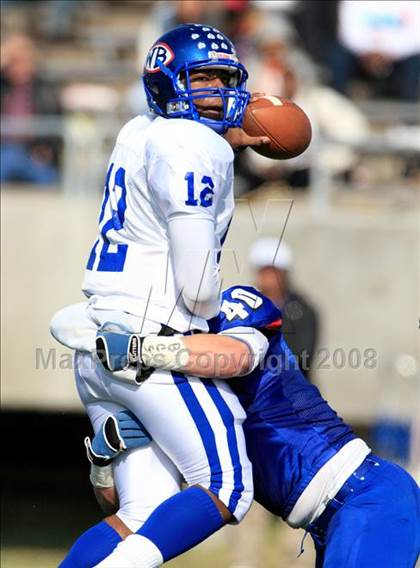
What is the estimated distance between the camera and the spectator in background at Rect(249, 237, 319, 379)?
5.85 m

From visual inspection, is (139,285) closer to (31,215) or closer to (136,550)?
(136,550)

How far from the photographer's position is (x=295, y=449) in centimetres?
342

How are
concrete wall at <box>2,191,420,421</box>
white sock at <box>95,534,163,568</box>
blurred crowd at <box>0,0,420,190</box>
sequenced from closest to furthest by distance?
white sock at <box>95,534,163,568</box> < concrete wall at <box>2,191,420,421</box> < blurred crowd at <box>0,0,420,190</box>

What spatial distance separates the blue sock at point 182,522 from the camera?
10.3 feet

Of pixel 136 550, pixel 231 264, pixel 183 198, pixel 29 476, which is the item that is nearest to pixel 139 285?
pixel 183 198

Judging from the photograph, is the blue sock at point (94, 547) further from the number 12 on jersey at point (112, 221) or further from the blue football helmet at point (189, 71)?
→ the blue football helmet at point (189, 71)

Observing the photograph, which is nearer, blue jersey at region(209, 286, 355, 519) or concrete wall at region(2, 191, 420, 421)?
blue jersey at region(209, 286, 355, 519)

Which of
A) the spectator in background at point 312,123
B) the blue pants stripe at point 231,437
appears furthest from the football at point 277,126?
the spectator in background at point 312,123

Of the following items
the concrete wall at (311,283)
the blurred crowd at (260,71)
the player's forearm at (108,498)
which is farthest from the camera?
the blurred crowd at (260,71)

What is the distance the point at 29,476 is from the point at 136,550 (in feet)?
15.4

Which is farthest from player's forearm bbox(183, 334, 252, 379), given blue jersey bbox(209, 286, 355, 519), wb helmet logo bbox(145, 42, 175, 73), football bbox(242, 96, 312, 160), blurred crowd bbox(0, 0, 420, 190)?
blurred crowd bbox(0, 0, 420, 190)

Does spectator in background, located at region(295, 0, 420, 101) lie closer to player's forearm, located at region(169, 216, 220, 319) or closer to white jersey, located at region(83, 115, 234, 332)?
white jersey, located at region(83, 115, 234, 332)

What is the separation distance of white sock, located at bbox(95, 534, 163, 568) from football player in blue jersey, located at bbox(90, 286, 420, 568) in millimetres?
269

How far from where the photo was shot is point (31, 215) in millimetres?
7383
